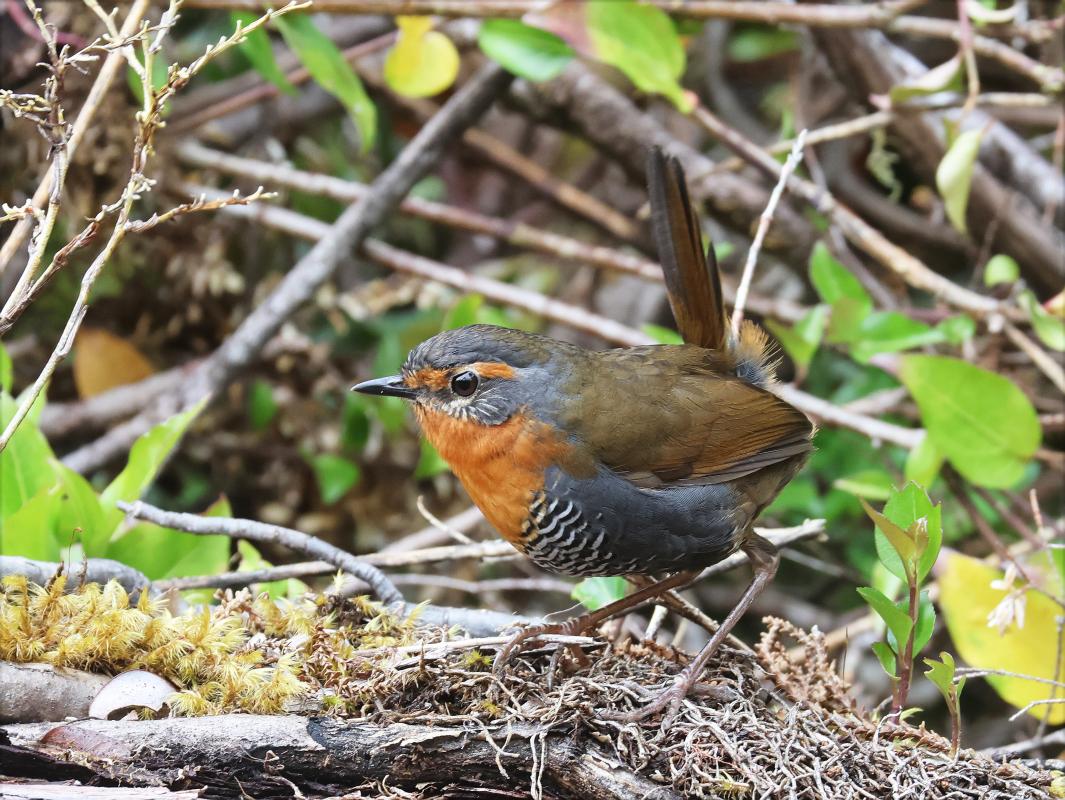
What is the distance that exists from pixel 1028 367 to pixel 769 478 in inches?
93.9

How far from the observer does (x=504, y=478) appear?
9.32ft

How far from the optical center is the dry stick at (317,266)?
15.0ft

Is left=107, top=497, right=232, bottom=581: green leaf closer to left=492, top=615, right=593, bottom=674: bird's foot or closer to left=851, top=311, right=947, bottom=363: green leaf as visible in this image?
left=492, top=615, right=593, bottom=674: bird's foot

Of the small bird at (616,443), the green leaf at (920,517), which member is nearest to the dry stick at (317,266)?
the small bird at (616,443)

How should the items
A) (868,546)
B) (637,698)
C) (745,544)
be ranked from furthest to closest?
1. (868,546)
2. (745,544)
3. (637,698)

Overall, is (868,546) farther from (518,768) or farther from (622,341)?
(518,768)

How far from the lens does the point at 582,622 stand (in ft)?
8.87

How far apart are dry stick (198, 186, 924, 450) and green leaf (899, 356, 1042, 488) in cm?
50

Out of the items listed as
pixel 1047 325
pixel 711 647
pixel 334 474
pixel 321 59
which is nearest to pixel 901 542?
pixel 711 647

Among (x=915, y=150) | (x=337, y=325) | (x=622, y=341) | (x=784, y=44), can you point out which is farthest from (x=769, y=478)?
(x=784, y=44)

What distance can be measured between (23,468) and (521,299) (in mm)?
2449

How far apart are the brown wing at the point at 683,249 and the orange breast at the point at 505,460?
0.75 metres

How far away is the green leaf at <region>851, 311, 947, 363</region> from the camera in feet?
13.3

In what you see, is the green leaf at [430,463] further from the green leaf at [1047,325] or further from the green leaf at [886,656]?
the green leaf at [1047,325]
